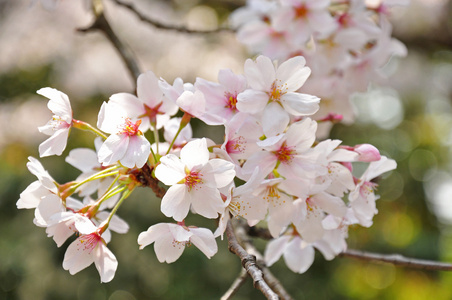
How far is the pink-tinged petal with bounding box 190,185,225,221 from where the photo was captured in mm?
708

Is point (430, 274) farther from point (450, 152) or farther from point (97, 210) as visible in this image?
point (97, 210)

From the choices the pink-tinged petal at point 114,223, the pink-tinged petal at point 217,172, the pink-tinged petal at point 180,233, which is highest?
the pink-tinged petal at point 217,172

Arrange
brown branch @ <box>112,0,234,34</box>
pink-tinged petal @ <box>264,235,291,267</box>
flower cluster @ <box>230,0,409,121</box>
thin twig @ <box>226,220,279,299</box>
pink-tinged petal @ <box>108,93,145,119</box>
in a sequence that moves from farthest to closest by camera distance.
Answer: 1. brown branch @ <box>112,0,234,34</box>
2. flower cluster @ <box>230,0,409,121</box>
3. pink-tinged petal @ <box>264,235,291,267</box>
4. pink-tinged petal @ <box>108,93,145,119</box>
5. thin twig @ <box>226,220,279,299</box>

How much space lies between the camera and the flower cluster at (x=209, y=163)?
2.34ft

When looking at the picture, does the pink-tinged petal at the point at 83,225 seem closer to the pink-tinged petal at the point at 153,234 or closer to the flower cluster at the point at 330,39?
the pink-tinged petal at the point at 153,234

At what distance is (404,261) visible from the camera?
972mm

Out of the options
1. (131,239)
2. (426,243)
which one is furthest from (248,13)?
(426,243)

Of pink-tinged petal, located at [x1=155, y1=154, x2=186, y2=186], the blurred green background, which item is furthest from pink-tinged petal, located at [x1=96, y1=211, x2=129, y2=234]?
the blurred green background

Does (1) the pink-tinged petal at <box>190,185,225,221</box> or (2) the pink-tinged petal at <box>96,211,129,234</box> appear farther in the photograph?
(2) the pink-tinged petal at <box>96,211,129,234</box>

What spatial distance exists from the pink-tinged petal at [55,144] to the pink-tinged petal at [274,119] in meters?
0.32

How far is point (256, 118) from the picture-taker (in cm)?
77

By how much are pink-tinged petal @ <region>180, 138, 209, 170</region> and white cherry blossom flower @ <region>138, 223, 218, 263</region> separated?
0.33ft

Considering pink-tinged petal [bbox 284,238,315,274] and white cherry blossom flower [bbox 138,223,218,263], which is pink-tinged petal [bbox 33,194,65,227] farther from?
pink-tinged petal [bbox 284,238,315,274]

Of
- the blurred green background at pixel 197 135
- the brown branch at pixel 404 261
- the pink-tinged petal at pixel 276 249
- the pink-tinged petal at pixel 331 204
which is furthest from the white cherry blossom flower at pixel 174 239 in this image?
the blurred green background at pixel 197 135
